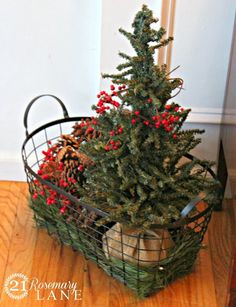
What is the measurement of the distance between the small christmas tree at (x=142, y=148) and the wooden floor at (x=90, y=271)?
17 centimetres

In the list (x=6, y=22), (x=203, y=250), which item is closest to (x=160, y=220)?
(x=203, y=250)

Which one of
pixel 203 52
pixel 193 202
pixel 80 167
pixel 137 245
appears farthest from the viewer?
pixel 203 52

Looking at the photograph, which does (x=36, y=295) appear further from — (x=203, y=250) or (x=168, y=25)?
(x=168, y=25)

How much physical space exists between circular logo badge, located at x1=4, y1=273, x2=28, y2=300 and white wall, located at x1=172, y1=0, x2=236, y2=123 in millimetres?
658

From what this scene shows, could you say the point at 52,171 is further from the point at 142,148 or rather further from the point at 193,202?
the point at 193,202

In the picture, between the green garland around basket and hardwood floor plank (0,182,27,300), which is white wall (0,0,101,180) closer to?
hardwood floor plank (0,182,27,300)

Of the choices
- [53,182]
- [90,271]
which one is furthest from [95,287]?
[53,182]

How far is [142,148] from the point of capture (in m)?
1.11

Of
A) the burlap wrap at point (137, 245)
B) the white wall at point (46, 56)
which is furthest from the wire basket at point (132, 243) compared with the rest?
the white wall at point (46, 56)

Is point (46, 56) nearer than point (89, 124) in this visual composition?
No

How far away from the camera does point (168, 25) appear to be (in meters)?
1.34

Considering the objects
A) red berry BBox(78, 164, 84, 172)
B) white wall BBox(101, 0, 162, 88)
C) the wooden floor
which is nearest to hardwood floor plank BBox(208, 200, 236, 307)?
the wooden floor

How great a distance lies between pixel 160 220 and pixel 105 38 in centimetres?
54

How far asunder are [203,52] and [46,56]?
0.44 metres
